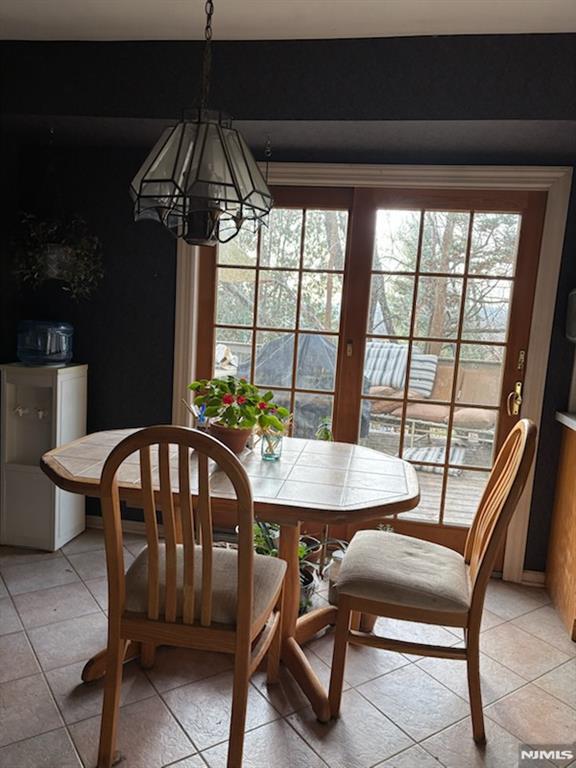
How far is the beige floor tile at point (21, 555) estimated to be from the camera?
269 cm

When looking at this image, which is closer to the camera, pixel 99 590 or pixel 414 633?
pixel 414 633

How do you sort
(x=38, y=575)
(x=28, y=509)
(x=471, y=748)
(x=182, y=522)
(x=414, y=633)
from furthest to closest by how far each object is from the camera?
1. (x=28, y=509)
2. (x=38, y=575)
3. (x=414, y=633)
4. (x=471, y=748)
5. (x=182, y=522)

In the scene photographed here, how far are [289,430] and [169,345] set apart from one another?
2.69ft

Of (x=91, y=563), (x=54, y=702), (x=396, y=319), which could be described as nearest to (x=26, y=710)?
(x=54, y=702)

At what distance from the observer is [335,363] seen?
115 inches

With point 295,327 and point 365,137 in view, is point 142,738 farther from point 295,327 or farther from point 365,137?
point 365,137

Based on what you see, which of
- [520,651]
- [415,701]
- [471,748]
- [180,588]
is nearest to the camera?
[180,588]

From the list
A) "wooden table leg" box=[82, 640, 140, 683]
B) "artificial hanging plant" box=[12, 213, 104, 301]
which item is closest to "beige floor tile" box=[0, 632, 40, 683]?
"wooden table leg" box=[82, 640, 140, 683]

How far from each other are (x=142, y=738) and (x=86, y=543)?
59.3 inches

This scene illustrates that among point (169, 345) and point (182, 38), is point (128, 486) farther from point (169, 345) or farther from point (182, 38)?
point (182, 38)

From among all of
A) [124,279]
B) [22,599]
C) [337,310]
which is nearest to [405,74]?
[337,310]

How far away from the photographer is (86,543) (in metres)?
2.94

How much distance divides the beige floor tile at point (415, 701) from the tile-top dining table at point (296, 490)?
0.24 metres

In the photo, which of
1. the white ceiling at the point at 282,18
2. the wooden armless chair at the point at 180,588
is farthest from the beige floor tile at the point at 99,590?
the white ceiling at the point at 282,18
